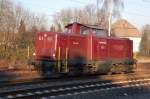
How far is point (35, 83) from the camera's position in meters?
18.4

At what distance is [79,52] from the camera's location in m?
23.7

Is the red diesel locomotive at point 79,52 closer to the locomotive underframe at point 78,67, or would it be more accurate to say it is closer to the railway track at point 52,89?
the locomotive underframe at point 78,67

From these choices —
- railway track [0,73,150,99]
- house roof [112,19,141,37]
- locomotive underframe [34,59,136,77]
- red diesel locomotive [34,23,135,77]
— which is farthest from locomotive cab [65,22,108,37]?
house roof [112,19,141,37]

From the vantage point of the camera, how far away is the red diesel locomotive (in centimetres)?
2197

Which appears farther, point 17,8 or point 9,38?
point 17,8

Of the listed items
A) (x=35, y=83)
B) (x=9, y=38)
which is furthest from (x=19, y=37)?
(x=35, y=83)

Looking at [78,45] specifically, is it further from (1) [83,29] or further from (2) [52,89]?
(2) [52,89]

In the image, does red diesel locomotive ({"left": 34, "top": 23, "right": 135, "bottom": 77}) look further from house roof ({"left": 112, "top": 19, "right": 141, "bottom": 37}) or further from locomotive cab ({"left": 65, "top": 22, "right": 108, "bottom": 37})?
house roof ({"left": 112, "top": 19, "right": 141, "bottom": 37})

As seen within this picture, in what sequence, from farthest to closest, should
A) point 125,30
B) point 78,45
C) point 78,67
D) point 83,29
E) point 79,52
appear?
point 125,30 → point 83,29 → point 79,52 → point 78,45 → point 78,67

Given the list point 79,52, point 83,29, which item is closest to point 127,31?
point 83,29

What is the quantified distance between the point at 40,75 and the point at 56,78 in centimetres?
131

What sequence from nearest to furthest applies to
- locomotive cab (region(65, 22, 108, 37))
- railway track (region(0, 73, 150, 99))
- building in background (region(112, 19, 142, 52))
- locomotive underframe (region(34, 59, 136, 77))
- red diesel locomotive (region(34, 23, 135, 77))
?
railway track (region(0, 73, 150, 99))
locomotive underframe (region(34, 59, 136, 77))
red diesel locomotive (region(34, 23, 135, 77))
locomotive cab (region(65, 22, 108, 37))
building in background (region(112, 19, 142, 52))

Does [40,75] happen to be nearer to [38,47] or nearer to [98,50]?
[38,47]

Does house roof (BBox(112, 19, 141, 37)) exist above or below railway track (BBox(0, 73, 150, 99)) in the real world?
above
